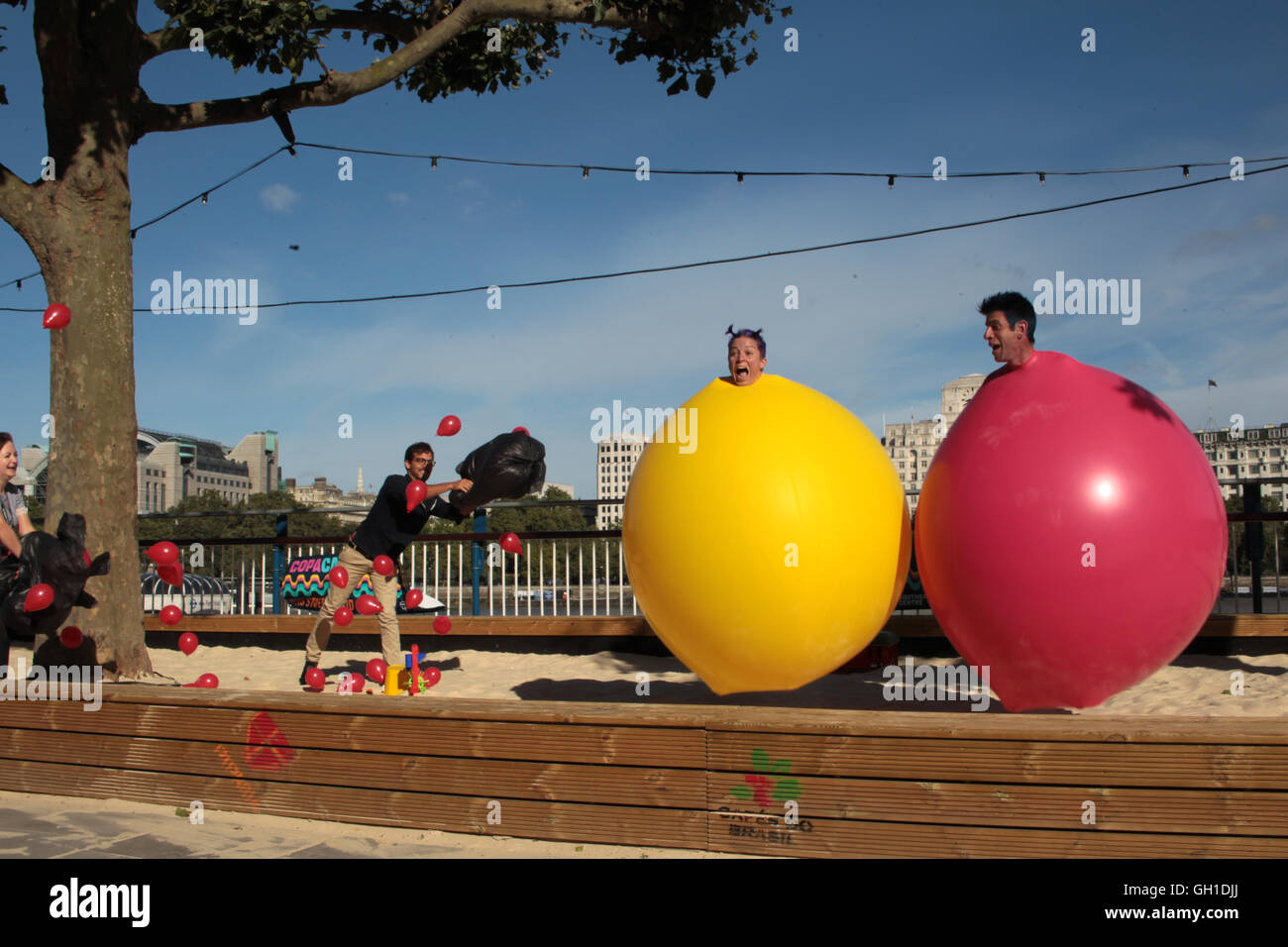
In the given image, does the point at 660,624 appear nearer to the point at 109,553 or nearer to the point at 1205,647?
the point at 109,553

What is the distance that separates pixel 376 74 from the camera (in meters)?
8.38

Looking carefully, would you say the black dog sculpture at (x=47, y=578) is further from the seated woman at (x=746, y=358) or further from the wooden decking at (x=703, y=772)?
the seated woman at (x=746, y=358)

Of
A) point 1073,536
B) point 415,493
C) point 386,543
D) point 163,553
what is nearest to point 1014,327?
point 1073,536

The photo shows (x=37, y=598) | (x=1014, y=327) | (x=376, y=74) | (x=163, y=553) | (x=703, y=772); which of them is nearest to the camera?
(x=703, y=772)

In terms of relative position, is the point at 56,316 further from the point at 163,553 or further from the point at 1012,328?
the point at 1012,328

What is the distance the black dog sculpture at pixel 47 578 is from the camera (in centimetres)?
598

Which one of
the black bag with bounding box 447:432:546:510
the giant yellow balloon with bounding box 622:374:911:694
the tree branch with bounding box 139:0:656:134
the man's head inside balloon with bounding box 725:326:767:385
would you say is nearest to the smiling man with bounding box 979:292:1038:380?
the giant yellow balloon with bounding box 622:374:911:694

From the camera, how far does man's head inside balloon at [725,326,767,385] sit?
17.6 ft

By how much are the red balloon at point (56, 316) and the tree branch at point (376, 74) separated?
1.98 metres

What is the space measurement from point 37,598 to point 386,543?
2.93 m

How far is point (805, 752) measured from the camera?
4.03m

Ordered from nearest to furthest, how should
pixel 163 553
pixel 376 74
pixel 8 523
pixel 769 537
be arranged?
pixel 769 537
pixel 8 523
pixel 163 553
pixel 376 74

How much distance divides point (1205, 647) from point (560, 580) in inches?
313
